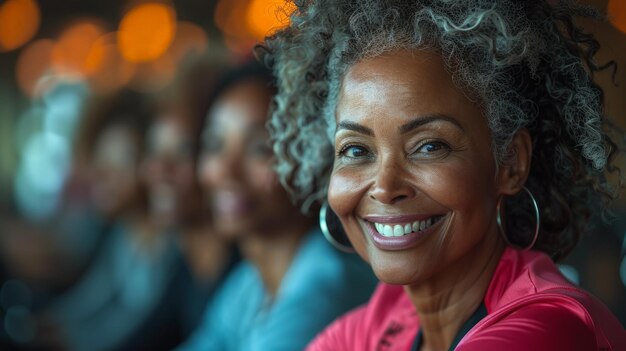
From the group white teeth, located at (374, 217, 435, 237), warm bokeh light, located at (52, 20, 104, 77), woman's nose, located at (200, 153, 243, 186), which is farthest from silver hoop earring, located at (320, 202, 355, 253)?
warm bokeh light, located at (52, 20, 104, 77)

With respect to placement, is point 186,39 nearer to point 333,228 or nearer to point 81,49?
point 81,49

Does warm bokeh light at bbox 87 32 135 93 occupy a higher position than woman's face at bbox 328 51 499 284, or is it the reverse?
woman's face at bbox 328 51 499 284

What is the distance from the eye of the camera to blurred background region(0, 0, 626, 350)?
4.36m

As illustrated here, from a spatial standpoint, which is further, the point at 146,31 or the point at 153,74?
the point at 146,31

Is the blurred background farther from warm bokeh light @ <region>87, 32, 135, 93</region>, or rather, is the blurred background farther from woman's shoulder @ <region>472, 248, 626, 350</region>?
woman's shoulder @ <region>472, 248, 626, 350</region>

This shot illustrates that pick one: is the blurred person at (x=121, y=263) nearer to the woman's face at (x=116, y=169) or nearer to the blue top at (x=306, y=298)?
the woman's face at (x=116, y=169)

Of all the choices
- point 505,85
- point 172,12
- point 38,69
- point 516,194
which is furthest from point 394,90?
point 38,69

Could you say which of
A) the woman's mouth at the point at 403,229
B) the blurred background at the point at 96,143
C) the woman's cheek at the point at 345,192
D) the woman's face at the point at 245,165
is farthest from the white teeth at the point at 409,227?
the blurred background at the point at 96,143

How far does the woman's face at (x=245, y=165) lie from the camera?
127 inches

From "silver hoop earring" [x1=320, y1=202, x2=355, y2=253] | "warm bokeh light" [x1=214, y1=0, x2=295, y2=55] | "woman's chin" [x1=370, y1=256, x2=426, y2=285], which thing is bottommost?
"warm bokeh light" [x1=214, y1=0, x2=295, y2=55]

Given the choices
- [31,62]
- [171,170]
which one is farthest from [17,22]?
[171,170]

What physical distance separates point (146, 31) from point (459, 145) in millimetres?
3967

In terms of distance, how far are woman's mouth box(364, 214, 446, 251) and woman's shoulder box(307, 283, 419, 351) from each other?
0.31 m

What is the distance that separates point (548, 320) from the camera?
1.52m
